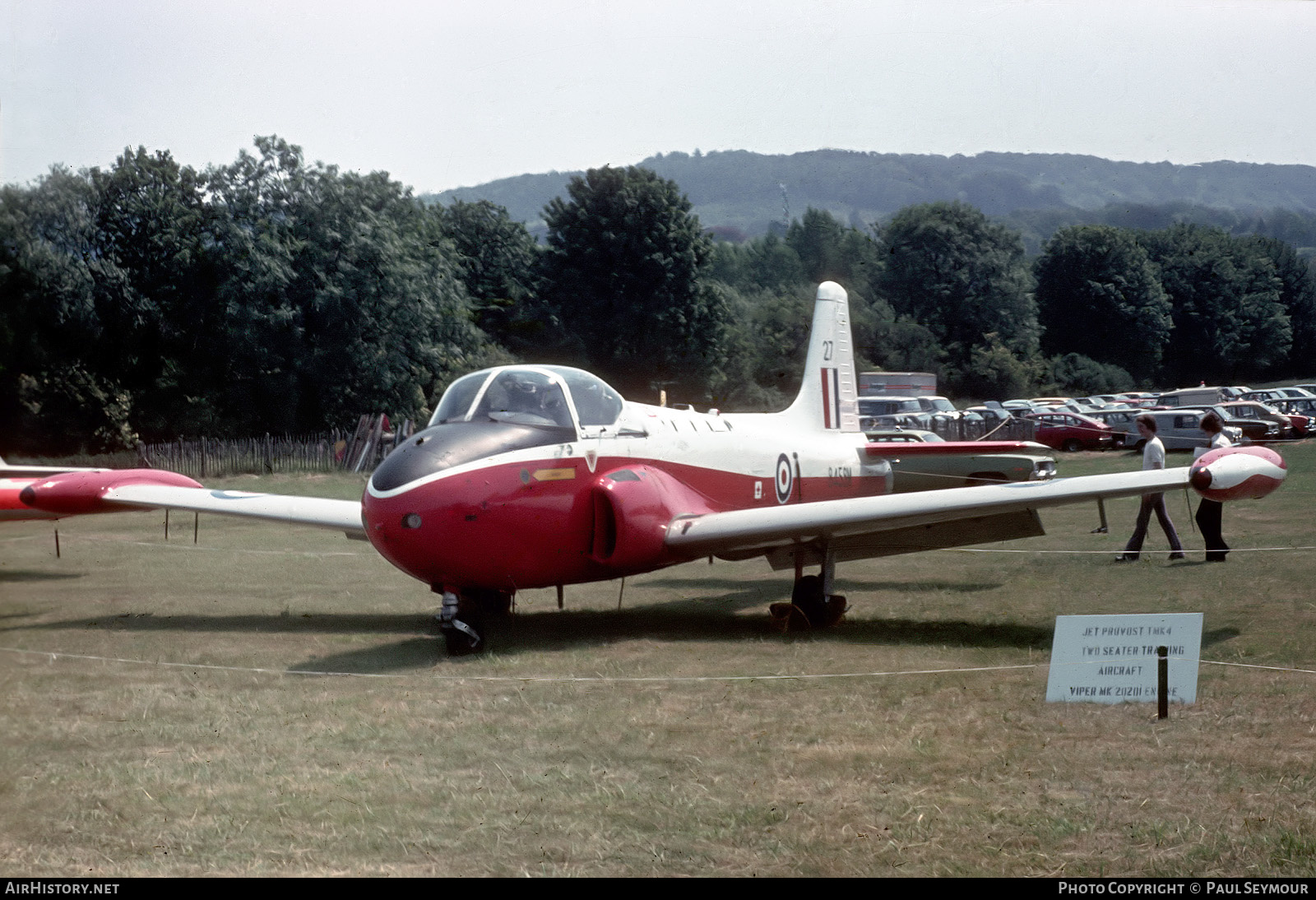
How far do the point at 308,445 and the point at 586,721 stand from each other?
27.8 feet

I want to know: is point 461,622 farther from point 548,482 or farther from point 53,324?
point 53,324

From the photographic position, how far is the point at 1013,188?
786cm

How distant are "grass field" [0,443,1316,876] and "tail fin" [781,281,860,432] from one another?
2968 mm

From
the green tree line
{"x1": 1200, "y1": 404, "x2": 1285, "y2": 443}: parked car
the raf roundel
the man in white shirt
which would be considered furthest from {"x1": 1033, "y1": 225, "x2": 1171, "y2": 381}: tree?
{"x1": 1200, "y1": 404, "x2": 1285, "y2": 443}: parked car

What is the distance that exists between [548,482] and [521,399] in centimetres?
64

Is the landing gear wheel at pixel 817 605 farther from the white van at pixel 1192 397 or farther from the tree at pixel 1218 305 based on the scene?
the white van at pixel 1192 397

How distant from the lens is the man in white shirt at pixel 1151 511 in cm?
1175

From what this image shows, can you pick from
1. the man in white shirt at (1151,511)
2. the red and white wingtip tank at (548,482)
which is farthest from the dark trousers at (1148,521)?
the red and white wingtip tank at (548,482)

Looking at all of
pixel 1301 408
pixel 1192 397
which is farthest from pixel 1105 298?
pixel 1301 408

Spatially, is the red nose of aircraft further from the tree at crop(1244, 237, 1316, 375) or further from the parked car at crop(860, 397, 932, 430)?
the parked car at crop(860, 397, 932, 430)

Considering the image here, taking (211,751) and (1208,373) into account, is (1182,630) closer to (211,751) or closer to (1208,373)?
(211,751)
